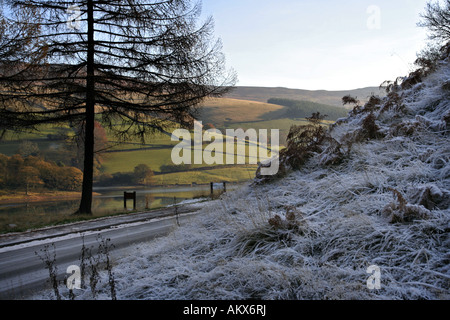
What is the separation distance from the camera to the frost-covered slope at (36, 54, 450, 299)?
271cm

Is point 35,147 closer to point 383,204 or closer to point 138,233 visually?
point 138,233

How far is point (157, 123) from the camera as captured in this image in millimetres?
12336

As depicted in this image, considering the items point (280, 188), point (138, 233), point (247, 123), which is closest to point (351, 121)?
point (280, 188)

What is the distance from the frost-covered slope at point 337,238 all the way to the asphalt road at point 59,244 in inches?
42.5

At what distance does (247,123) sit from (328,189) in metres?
61.8

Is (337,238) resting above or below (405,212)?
below

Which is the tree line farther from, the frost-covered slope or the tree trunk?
the frost-covered slope

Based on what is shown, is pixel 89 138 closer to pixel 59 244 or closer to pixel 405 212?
pixel 59 244

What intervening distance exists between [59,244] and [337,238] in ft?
17.8

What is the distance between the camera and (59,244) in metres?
6.11

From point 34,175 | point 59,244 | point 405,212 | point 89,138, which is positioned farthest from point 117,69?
point 34,175

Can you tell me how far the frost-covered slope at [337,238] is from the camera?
106 inches

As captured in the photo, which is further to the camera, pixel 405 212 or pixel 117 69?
pixel 117 69

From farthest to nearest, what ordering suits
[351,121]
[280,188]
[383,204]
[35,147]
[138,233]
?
[35,147]
[351,121]
[138,233]
[280,188]
[383,204]
